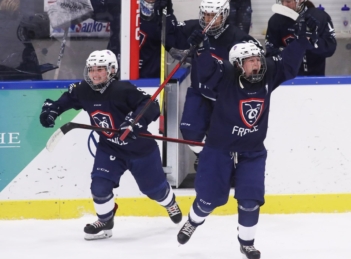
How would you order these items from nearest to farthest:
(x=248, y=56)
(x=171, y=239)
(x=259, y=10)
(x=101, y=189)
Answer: (x=248, y=56), (x=101, y=189), (x=171, y=239), (x=259, y=10)

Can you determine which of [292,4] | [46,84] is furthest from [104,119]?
[292,4]

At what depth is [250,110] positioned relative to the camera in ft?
13.9

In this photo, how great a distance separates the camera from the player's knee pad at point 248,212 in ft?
13.8

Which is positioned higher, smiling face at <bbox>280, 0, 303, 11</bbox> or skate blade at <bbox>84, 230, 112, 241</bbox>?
smiling face at <bbox>280, 0, 303, 11</bbox>

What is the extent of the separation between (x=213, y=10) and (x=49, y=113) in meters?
1.04

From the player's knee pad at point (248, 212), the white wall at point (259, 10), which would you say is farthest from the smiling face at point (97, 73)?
the white wall at point (259, 10)

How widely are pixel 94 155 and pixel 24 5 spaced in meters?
0.93

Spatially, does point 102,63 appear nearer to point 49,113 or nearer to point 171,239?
point 49,113

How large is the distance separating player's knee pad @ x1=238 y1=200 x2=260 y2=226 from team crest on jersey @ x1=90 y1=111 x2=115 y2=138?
0.82m

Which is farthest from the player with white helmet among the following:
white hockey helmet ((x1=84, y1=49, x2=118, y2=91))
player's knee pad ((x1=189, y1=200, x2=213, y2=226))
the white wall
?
player's knee pad ((x1=189, y1=200, x2=213, y2=226))

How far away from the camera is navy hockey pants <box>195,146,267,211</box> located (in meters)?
4.21

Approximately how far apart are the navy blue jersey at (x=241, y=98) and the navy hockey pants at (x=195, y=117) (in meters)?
0.67

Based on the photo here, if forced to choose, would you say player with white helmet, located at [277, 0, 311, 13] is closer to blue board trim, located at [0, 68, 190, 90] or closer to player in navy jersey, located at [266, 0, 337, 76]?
player in navy jersey, located at [266, 0, 337, 76]

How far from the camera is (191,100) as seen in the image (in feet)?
16.5
